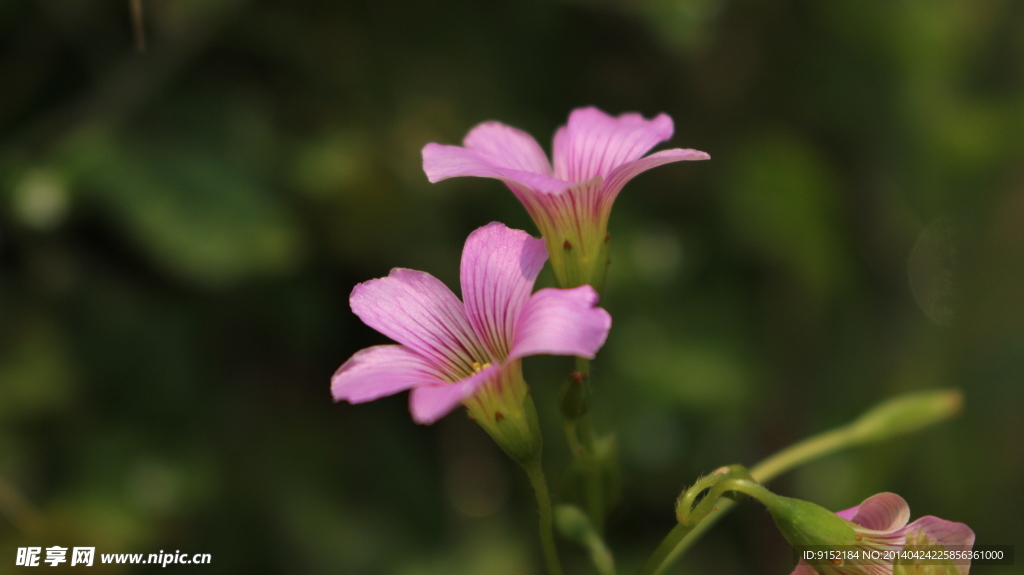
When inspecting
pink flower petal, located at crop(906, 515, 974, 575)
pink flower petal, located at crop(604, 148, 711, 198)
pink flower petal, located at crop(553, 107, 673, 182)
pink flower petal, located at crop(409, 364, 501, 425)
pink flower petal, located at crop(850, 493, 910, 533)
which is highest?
pink flower petal, located at crop(553, 107, 673, 182)

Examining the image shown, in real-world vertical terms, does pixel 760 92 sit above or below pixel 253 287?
above

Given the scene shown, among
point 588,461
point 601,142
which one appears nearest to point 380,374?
point 588,461

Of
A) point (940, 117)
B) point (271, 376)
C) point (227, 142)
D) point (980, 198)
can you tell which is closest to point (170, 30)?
point (227, 142)

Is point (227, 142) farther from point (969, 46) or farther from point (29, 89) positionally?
point (969, 46)

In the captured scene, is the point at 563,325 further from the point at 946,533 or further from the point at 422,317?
the point at 946,533

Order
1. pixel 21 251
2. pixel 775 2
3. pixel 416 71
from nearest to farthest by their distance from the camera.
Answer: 1. pixel 21 251
2. pixel 416 71
3. pixel 775 2

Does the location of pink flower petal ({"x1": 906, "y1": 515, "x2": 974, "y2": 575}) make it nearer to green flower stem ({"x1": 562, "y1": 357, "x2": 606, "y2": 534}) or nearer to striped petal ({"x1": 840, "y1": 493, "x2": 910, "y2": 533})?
striped petal ({"x1": 840, "y1": 493, "x2": 910, "y2": 533})

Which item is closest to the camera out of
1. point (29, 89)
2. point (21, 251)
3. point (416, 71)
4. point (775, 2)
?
point (21, 251)

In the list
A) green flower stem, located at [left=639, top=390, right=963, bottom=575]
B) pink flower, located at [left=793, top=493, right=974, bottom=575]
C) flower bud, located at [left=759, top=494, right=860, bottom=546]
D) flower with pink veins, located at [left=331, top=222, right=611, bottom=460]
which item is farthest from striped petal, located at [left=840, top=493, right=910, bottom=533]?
flower with pink veins, located at [left=331, top=222, right=611, bottom=460]
